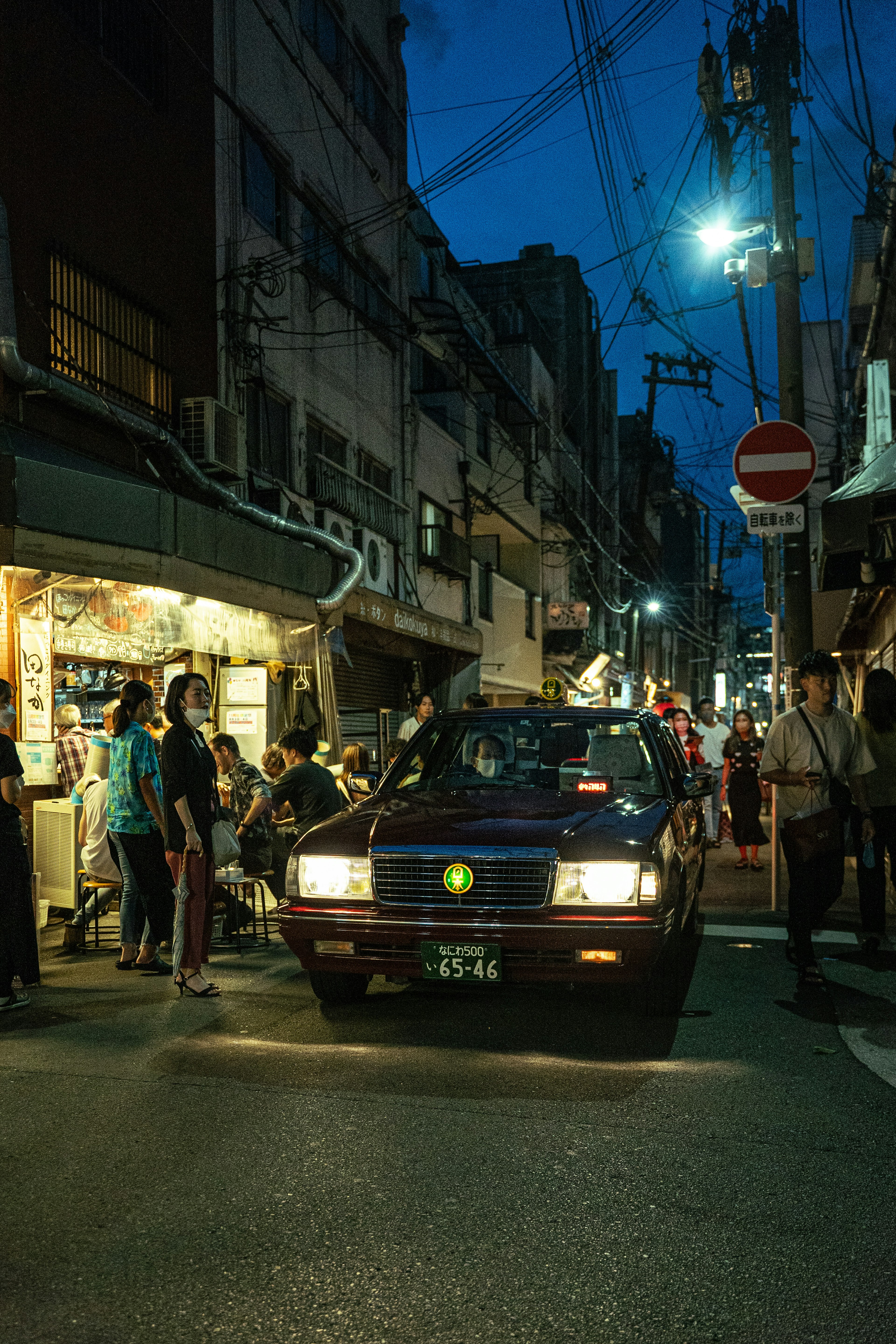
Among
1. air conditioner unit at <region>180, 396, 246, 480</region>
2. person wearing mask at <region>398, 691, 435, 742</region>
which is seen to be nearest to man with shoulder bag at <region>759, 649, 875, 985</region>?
person wearing mask at <region>398, 691, 435, 742</region>

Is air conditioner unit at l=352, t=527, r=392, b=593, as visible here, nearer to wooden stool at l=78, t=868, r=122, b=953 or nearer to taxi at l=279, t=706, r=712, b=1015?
wooden stool at l=78, t=868, r=122, b=953

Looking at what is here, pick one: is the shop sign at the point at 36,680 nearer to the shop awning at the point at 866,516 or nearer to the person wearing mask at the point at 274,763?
the person wearing mask at the point at 274,763

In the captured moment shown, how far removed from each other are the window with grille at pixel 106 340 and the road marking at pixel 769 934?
7.67 m

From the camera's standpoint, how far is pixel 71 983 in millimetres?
7172

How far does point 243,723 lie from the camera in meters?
13.3

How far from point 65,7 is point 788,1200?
12481mm

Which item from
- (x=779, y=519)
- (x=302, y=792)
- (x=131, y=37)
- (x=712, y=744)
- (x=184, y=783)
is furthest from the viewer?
(x=712, y=744)

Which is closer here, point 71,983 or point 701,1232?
point 701,1232

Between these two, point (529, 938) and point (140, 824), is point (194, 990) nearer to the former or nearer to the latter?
point (140, 824)

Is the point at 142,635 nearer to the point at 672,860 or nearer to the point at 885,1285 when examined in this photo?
the point at 672,860

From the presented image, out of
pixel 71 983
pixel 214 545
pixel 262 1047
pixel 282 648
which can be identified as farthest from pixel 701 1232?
pixel 282 648

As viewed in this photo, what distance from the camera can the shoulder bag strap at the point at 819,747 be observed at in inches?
280

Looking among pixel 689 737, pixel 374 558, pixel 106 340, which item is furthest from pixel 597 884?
pixel 374 558

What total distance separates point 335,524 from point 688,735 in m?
5.91
